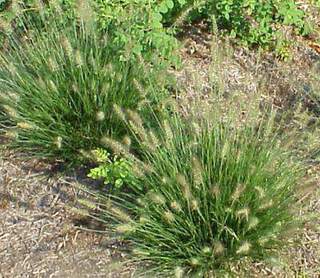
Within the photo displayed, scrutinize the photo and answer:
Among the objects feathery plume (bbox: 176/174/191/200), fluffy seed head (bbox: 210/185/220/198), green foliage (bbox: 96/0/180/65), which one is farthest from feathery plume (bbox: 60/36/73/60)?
fluffy seed head (bbox: 210/185/220/198)

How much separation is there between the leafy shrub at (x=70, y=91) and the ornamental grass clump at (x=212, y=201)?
0.59m

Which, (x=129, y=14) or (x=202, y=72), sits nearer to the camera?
Result: (x=129, y=14)

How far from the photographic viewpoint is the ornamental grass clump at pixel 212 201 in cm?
305

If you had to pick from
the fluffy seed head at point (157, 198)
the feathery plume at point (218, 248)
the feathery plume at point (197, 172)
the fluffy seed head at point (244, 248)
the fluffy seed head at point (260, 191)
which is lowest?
the feathery plume at point (218, 248)

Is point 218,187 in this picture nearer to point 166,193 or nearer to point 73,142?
point 166,193

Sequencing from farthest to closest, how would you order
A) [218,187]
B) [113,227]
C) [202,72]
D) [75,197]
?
1. [202,72]
2. [75,197]
3. [113,227]
4. [218,187]

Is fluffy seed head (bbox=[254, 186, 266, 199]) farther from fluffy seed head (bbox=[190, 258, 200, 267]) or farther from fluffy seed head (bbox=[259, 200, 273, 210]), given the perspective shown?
fluffy seed head (bbox=[190, 258, 200, 267])

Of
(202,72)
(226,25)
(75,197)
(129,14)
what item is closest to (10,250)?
(75,197)

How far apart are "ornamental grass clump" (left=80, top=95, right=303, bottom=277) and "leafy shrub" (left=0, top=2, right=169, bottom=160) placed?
1.95 feet

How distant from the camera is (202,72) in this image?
14.6 ft

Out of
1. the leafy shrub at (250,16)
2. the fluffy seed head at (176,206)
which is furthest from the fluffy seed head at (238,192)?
the leafy shrub at (250,16)

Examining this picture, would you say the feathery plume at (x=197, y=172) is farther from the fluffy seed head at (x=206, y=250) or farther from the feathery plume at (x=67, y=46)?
the feathery plume at (x=67, y=46)

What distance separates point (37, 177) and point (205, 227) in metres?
1.19

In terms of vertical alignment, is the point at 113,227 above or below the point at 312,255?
above
